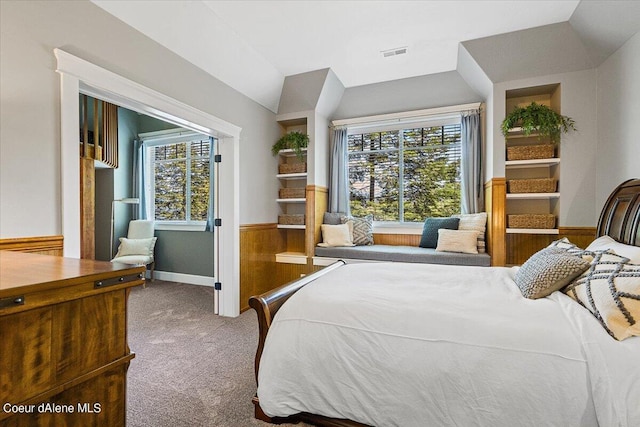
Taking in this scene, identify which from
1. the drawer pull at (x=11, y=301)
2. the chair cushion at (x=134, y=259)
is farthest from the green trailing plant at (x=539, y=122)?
the chair cushion at (x=134, y=259)

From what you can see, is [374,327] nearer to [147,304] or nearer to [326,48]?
[326,48]

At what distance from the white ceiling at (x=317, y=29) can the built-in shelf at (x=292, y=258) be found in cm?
218

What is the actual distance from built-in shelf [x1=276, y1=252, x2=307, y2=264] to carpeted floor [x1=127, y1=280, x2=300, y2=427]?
0.91 metres

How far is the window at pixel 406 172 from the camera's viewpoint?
4164 millimetres

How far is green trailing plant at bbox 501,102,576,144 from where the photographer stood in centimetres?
307

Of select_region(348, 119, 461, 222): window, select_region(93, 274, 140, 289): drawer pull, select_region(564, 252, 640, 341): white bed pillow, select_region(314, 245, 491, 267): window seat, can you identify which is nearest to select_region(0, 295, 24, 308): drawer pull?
select_region(93, 274, 140, 289): drawer pull

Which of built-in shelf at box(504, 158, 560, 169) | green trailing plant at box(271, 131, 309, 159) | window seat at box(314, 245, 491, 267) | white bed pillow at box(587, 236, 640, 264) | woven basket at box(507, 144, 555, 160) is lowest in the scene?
window seat at box(314, 245, 491, 267)

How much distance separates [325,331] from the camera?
1500mm

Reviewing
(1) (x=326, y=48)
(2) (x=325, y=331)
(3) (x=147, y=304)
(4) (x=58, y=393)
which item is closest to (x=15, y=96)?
(4) (x=58, y=393)

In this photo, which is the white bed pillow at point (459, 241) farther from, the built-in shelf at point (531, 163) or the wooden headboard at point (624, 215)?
the wooden headboard at point (624, 215)

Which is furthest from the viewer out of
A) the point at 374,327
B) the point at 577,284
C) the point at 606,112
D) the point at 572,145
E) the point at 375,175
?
the point at 375,175

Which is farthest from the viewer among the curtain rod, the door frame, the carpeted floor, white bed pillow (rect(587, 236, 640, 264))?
the curtain rod

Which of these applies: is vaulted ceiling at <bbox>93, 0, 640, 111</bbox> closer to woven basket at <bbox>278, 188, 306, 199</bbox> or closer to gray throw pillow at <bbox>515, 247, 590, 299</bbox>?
woven basket at <bbox>278, 188, 306, 199</bbox>

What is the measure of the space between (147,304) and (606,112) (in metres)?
5.41
